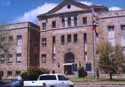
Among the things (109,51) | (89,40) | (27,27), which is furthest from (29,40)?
(109,51)

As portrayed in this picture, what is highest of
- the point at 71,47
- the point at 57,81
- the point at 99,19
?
the point at 99,19

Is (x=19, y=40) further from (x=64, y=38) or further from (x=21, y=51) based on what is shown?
(x=64, y=38)

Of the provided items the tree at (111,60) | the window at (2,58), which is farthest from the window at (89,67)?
the window at (2,58)

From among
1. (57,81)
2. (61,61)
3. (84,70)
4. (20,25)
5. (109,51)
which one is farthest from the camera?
(20,25)

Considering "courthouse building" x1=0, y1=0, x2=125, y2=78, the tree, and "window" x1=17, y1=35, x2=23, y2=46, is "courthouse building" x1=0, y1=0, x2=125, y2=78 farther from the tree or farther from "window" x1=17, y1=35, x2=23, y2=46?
the tree

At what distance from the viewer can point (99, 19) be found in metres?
80.2

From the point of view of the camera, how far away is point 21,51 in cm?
8850

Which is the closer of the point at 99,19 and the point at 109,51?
the point at 109,51

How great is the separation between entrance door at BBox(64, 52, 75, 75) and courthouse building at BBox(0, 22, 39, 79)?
837 centimetres

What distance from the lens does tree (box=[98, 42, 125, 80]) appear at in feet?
226

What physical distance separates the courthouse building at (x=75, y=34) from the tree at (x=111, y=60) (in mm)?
6062

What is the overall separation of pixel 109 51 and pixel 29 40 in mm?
23652

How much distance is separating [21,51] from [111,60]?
84.8 feet

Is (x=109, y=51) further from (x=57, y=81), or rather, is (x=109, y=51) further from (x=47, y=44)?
(x=57, y=81)
